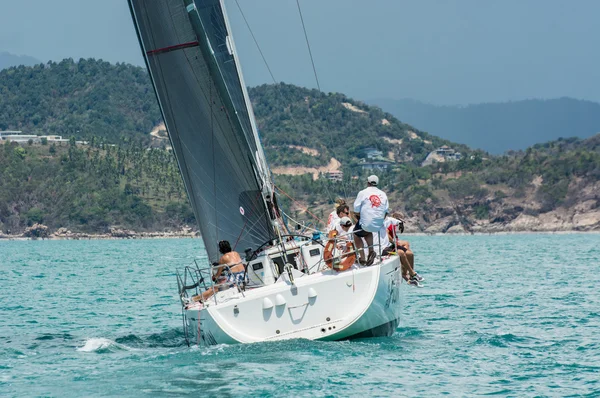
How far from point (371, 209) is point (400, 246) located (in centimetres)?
169

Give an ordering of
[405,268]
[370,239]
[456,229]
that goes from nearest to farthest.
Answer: [370,239] < [405,268] < [456,229]

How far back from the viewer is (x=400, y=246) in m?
15.5

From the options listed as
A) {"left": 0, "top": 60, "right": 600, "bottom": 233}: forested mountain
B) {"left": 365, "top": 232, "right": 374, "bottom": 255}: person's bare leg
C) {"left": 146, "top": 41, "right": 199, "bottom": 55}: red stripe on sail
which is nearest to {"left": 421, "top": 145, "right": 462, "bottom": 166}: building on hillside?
{"left": 0, "top": 60, "right": 600, "bottom": 233}: forested mountain

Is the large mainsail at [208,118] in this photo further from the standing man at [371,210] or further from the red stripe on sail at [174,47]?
the standing man at [371,210]

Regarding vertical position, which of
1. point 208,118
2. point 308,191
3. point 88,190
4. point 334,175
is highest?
point 88,190

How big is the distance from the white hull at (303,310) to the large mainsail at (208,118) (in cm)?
235

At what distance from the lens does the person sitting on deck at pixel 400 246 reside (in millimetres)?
15273

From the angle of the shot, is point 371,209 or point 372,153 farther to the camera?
point 372,153

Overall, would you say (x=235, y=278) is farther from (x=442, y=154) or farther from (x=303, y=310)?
(x=442, y=154)

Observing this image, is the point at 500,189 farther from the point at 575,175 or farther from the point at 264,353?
the point at 264,353

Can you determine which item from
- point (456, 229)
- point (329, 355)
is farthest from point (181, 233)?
point (329, 355)

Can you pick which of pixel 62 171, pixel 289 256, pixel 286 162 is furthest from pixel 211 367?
pixel 286 162

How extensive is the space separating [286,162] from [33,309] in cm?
14350

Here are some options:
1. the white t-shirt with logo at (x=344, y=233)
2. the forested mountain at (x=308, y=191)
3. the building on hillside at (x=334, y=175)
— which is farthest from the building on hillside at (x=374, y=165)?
the white t-shirt with logo at (x=344, y=233)
